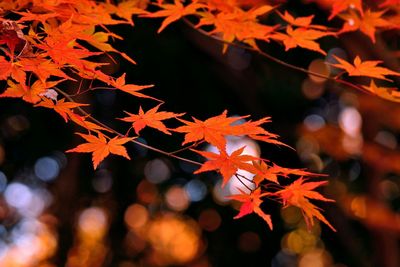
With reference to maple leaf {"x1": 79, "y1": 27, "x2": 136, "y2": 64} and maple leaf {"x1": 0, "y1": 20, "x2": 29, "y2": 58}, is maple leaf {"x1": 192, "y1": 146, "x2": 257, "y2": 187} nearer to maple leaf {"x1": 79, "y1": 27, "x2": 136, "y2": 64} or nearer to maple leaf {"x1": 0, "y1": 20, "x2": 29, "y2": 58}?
maple leaf {"x1": 79, "y1": 27, "x2": 136, "y2": 64}

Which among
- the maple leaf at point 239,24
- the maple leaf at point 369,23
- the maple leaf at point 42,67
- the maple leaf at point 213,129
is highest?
the maple leaf at point 42,67

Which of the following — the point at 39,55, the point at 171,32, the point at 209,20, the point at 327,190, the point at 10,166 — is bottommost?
the point at 10,166

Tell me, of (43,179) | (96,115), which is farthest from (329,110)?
(43,179)

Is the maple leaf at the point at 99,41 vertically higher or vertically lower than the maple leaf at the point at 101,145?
higher

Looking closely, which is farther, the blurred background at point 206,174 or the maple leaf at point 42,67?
the blurred background at point 206,174

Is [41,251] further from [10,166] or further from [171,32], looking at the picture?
[171,32]

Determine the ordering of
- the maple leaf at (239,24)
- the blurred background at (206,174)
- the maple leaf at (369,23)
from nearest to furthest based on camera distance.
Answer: the maple leaf at (239,24), the maple leaf at (369,23), the blurred background at (206,174)

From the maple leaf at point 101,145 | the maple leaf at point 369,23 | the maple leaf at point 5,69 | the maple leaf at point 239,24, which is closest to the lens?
the maple leaf at point 5,69

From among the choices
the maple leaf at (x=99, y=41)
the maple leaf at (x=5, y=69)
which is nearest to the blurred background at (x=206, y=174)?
the maple leaf at (x=99, y=41)

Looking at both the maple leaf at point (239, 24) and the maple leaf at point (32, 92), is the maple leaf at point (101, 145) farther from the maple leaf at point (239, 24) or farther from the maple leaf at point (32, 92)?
the maple leaf at point (239, 24)

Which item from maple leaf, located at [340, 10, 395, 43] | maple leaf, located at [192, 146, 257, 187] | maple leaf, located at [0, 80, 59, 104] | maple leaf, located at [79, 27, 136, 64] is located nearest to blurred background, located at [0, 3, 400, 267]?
maple leaf, located at [340, 10, 395, 43]
